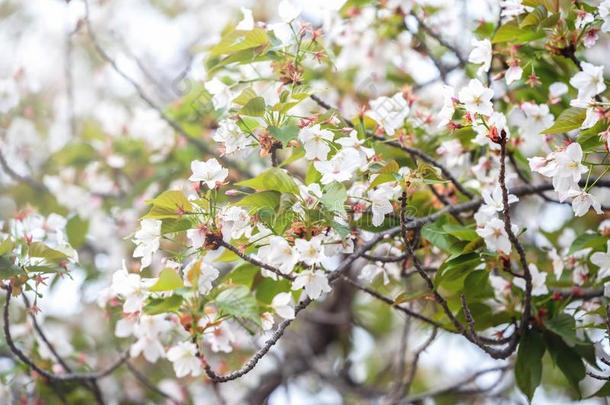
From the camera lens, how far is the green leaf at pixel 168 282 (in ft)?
4.48

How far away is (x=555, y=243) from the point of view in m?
2.20

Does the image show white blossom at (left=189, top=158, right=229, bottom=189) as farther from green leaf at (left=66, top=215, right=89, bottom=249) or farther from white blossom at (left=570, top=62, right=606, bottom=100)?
green leaf at (left=66, top=215, right=89, bottom=249)

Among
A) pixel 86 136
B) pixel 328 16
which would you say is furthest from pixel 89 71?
pixel 328 16

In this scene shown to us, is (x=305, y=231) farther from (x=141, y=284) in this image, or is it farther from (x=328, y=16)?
(x=328, y=16)

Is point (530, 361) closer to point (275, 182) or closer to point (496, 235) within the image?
point (496, 235)

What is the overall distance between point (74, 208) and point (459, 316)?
1.73 metres

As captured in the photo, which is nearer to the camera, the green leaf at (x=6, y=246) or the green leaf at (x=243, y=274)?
the green leaf at (x=6, y=246)

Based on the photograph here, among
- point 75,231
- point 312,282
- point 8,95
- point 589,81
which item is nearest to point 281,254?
point 312,282

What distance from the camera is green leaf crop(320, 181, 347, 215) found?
136cm

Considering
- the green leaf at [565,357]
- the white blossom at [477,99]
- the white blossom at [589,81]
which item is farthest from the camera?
the green leaf at [565,357]

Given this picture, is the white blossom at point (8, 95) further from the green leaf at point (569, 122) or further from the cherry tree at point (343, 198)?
the green leaf at point (569, 122)

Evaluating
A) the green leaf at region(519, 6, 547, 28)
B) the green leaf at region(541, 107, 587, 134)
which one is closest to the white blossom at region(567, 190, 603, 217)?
the green leaf at region(541, 107, 587, 134)

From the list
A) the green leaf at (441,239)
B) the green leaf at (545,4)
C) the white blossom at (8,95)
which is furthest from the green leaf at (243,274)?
the white blossom at (8,95)

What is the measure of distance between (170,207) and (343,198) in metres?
0.35
